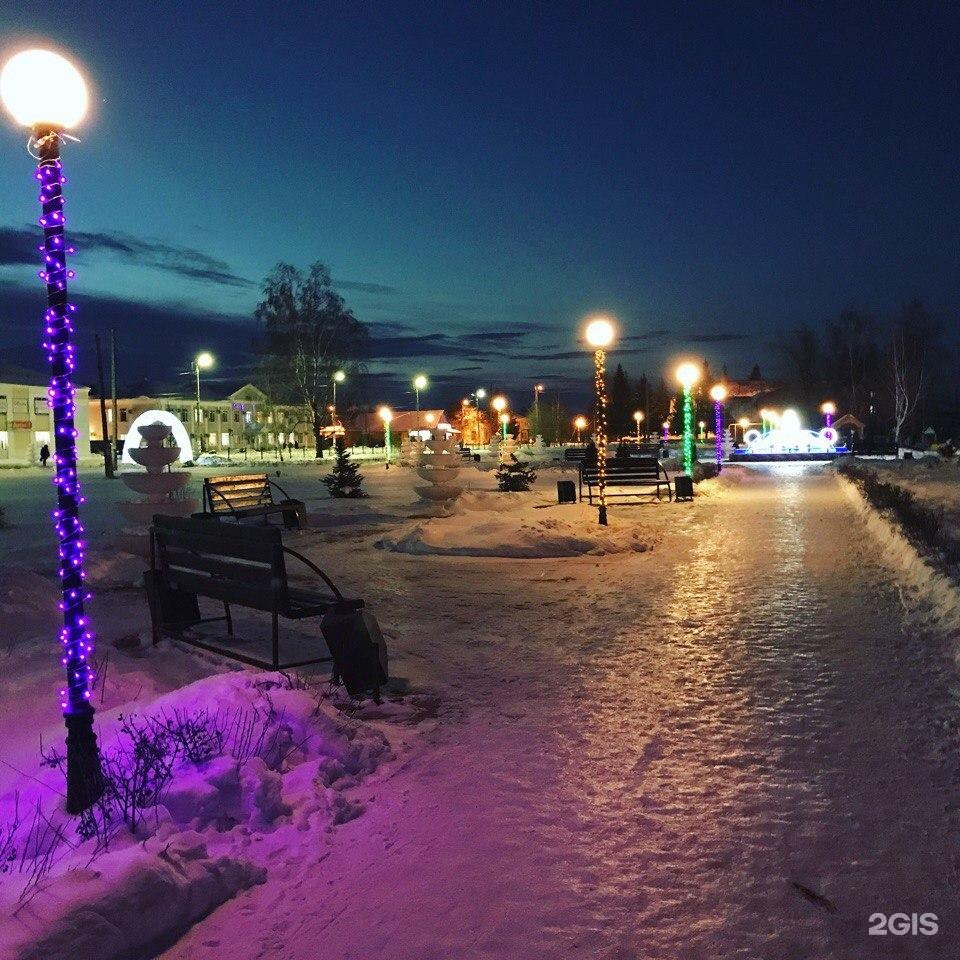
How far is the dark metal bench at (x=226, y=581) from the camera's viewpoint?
5859mm

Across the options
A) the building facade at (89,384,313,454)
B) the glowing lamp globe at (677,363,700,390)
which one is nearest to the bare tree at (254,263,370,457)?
the building facade at (89,384,313,454)

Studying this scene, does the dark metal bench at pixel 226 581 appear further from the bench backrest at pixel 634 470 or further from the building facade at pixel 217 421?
the building facade at pixel 217 421

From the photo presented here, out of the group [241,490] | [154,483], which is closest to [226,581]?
[154,483]

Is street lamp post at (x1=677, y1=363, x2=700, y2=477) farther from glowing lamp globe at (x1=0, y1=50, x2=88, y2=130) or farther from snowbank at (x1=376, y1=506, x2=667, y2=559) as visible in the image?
glowing lamp globe at (x1=0, y1=50, x2=88, y2=130)

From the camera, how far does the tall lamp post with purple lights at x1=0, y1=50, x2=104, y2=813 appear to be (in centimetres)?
418

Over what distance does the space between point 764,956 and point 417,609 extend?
19.4ft

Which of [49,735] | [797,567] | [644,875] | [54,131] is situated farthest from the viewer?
[797,567]

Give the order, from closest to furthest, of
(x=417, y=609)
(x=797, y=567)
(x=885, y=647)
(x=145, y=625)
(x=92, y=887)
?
1. (x=92, y=887)
2. (x=885, y=647)
3. (x=145, y=625)
4. (x=417, y=609)
5. (x=797, y=567)

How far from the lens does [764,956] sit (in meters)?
2.86

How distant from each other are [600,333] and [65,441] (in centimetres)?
1182

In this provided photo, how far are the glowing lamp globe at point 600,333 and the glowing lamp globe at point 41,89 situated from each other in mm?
11471

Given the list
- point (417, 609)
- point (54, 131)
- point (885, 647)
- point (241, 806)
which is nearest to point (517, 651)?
point (417, 609)

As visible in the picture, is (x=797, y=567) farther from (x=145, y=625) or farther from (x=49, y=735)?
(x=49, y=735)

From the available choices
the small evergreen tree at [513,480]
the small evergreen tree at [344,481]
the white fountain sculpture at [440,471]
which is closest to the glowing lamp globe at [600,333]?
the white fountain sculpture at [440,471]
